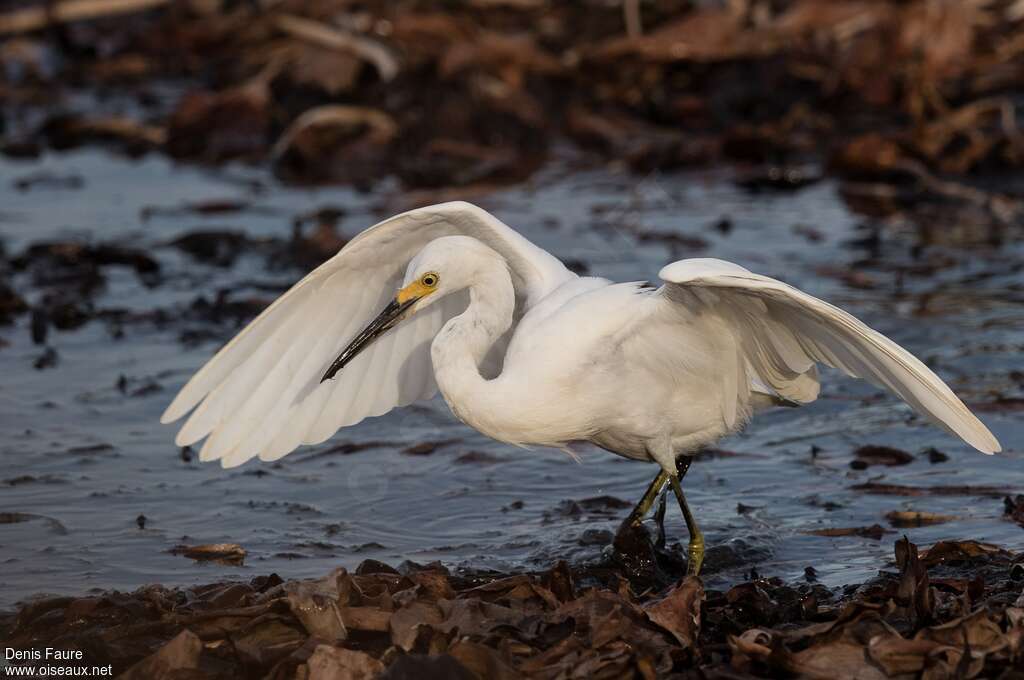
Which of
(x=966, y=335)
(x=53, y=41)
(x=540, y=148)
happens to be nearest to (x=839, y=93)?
(x=540, y=148)

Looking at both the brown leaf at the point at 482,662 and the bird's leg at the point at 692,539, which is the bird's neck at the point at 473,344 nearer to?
the bird's leg at the point at 692,539

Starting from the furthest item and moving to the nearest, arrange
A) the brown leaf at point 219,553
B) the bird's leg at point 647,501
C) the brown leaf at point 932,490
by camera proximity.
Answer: the brown leaf at point 932,490 < the bird's leg at point 647,501 < the brown leaf at point 219,553

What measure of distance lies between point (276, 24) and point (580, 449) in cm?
855

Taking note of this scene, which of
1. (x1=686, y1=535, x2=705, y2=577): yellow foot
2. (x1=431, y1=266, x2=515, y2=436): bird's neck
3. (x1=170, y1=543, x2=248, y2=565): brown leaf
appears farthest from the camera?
(x1=170, y1=543, x2=248, y2=565): brown leaf

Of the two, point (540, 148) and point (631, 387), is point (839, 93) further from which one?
point (631, 387)

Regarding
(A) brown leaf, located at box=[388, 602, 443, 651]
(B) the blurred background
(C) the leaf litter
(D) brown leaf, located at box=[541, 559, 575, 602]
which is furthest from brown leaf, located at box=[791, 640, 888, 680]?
(A) brown leaf, located at box=[388, 602, 443, 651]

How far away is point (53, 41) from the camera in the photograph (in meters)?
17.2

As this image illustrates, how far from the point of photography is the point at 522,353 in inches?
221

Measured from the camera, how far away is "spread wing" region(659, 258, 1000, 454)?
4.88 m

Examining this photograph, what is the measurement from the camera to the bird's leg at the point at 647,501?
637 cm

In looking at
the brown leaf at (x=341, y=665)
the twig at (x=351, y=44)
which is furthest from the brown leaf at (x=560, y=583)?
the twig at (x=351, y=44)

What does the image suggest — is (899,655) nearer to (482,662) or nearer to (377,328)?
(482,662)

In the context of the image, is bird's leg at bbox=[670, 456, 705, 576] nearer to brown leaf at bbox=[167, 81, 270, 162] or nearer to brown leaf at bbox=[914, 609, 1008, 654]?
brown leaf at bbox=[914, 609, 1008, 654]

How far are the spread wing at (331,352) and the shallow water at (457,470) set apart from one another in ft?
1.73
